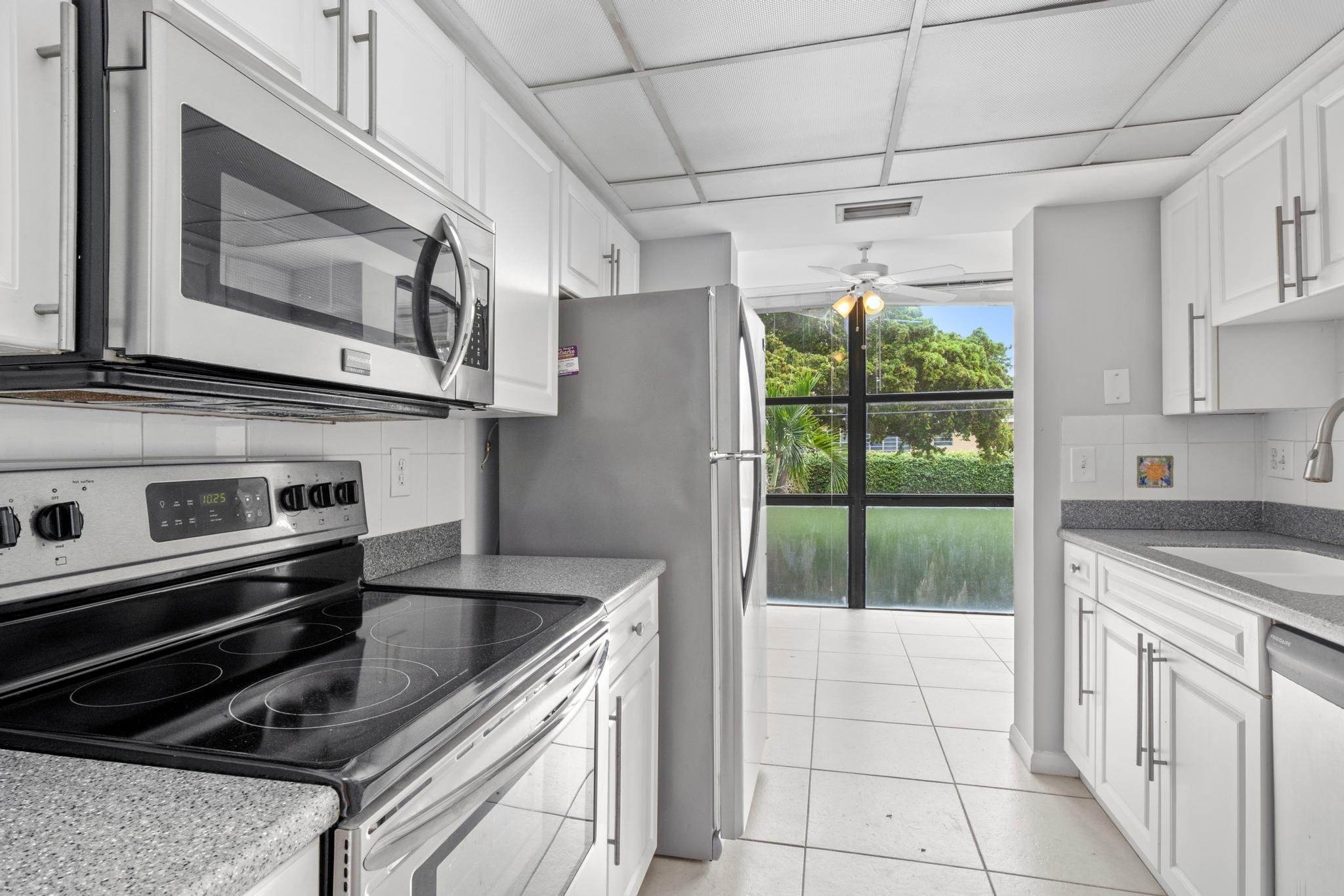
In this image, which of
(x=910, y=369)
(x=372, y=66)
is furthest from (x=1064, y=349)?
(x=372, y=66)

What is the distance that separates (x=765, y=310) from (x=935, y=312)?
1.18 m

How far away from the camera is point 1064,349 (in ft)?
8.28

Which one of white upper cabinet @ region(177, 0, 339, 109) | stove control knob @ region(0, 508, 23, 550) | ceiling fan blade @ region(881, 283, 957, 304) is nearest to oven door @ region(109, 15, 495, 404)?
white upper cabinet @ region(177, 0, 339, 109)

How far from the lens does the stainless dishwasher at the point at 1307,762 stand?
3.78 ft

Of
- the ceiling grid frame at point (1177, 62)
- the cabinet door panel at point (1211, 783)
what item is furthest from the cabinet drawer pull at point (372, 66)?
the cabinet door panel at point (1211, 783)

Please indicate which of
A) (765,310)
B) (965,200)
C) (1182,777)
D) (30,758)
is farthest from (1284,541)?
(765,310)

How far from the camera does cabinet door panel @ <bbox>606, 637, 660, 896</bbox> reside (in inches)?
61.1

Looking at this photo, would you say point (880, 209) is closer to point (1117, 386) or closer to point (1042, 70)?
point (1042, 70)

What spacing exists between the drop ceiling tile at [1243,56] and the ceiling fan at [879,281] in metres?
1.56

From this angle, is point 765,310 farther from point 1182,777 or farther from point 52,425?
point 52,425

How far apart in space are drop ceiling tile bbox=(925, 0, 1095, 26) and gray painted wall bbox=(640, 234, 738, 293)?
4.82 ft

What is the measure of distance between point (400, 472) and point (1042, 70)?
191 cm

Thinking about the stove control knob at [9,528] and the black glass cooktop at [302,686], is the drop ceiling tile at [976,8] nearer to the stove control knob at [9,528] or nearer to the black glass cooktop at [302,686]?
the black glass cooktop at [302,686]

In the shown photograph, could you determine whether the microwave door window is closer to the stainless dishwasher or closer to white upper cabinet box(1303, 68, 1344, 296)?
the stainless dishwasher
